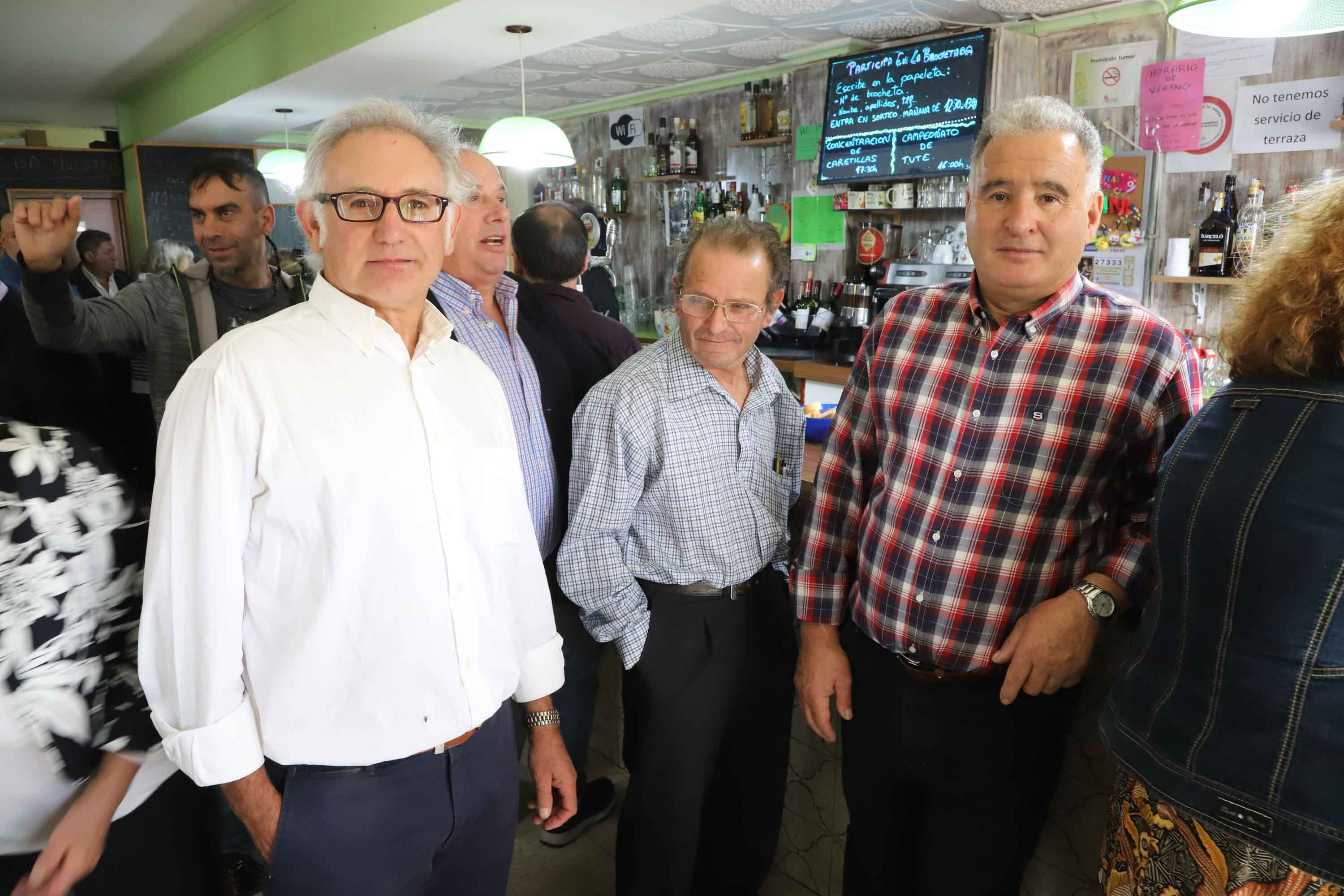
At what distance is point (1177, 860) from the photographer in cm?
103

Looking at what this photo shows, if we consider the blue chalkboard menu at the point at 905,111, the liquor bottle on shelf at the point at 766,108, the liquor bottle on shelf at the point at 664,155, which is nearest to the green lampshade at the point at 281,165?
the liquor bottle on shelf at the point at 664,155

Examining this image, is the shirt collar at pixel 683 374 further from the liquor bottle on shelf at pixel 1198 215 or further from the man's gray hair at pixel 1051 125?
the liquor bottle on shelf at pixel 1198 215

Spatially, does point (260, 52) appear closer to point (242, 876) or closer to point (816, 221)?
point (816, 221)

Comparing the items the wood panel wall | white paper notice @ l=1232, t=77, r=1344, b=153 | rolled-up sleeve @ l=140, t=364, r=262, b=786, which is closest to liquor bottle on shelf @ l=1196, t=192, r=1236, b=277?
the wood panel wall

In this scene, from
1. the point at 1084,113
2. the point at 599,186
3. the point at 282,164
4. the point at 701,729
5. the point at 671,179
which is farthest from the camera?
the point at 599,186

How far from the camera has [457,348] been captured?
1410mm

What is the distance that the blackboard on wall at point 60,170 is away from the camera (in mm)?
8289

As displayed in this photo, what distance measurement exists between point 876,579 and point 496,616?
0.63 metres

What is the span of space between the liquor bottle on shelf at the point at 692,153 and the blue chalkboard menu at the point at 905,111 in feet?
4.45

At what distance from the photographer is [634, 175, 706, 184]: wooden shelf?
A: 626 centimetres

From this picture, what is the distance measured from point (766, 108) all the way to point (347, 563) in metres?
5.14

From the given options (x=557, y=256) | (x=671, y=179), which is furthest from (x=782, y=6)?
(x=671, y=179)

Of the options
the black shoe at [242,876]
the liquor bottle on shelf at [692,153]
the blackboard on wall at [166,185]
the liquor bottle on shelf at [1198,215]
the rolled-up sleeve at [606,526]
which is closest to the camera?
the rolled-up sleeve at [606,526]

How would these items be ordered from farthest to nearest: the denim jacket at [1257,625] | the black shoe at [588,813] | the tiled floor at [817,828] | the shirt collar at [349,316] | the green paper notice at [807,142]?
the green paper notice at [807,142] → the black shoe at [588,813] → the tiled floor at [817,828] → the shirt collar at [349,316] → the denim jacket at [1257,625]
